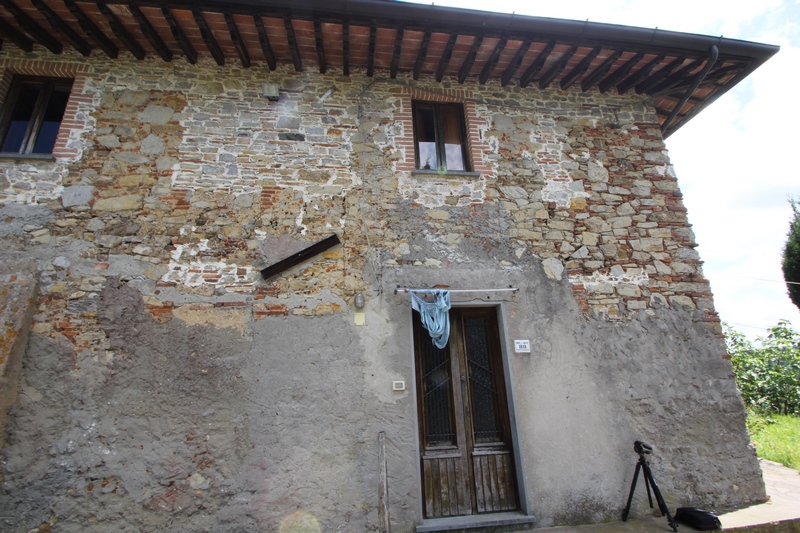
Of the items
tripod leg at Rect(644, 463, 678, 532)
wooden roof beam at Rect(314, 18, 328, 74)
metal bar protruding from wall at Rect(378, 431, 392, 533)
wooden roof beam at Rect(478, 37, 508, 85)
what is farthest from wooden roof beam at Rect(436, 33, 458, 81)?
tripod leg at Rect(644, 463, 678, 532)

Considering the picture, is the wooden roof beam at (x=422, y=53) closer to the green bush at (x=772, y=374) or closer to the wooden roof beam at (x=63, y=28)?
the wooden roof beam at (x=63, y=28)

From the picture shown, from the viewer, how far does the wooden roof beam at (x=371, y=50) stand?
4363 mm

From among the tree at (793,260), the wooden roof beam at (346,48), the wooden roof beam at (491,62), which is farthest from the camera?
the tree at (793,260)

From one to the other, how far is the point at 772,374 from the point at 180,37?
12641mm

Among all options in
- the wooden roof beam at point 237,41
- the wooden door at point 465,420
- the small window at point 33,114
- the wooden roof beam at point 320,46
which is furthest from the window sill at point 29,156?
the wooden door at point 465,420

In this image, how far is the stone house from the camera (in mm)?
3658

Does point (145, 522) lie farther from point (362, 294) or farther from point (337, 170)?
point (337, 170)

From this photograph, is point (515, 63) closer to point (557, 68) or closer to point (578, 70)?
point (557, 68)

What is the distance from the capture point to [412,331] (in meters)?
4.25

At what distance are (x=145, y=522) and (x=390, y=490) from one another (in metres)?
2.15

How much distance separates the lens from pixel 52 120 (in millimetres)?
4609

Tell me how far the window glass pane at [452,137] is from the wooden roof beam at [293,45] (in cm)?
189

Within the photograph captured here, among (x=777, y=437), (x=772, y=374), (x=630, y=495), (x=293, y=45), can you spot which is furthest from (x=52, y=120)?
(x=772, y=374)

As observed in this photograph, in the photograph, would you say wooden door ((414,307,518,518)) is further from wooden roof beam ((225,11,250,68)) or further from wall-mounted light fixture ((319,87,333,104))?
wooden roof beam ((225,11,250,68))
